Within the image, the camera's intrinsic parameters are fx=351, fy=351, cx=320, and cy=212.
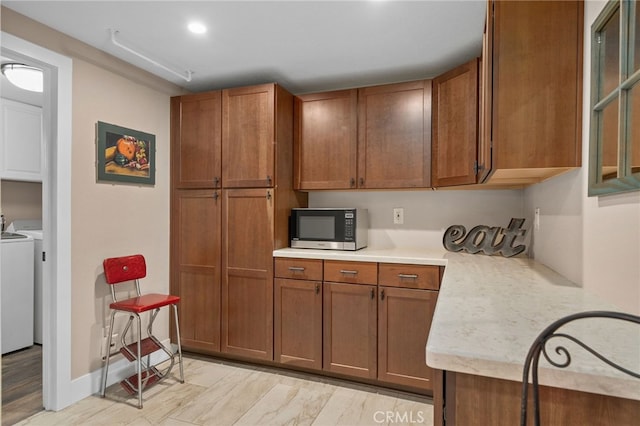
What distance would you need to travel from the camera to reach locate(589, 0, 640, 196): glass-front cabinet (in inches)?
38.9

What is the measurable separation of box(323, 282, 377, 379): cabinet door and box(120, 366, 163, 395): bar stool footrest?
1.19 meters

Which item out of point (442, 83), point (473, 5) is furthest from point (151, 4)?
point (442, 83)

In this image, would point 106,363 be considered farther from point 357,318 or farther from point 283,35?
point 283,35

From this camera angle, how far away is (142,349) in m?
2.39

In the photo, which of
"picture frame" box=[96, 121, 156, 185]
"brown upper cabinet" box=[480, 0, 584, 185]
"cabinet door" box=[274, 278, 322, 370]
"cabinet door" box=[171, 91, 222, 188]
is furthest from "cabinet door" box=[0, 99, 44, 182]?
"brown upper cabinet" box=[480, 0, 584, 185]

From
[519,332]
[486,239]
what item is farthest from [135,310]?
[486,239]

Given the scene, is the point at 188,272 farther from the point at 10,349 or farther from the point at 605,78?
the point at 605,78

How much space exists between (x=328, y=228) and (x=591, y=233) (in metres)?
1.69

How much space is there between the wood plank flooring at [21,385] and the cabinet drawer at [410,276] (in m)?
2.28

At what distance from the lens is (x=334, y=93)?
2754 millimetres

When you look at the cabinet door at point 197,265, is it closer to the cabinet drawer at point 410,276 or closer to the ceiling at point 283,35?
the ceiling at point 283,35

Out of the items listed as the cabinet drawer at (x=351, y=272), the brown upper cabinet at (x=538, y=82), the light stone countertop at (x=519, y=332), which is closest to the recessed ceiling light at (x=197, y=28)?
the brown upper cabinet at (x=538, y=82)

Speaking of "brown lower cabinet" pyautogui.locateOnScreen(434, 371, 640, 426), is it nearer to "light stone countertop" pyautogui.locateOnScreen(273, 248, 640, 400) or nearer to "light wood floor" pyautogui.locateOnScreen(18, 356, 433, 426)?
"light stone countertop" pyautogui.locateOnScreen(273, 248, 640, 400)

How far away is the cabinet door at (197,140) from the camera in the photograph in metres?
2.80
